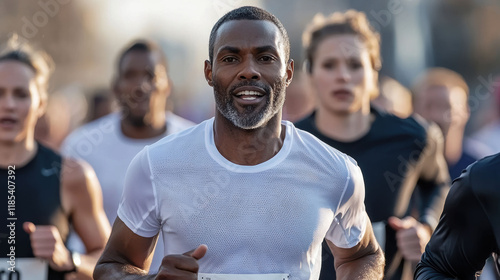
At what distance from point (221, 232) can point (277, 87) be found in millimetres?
584

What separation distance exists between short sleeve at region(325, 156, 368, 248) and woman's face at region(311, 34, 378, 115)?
1.88 m

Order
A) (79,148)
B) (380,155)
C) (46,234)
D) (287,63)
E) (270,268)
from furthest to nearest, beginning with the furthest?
1. (79,148)
2. (380,155)
3. (46,234)
4. (287,63)
5. (270,268)

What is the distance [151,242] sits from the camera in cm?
391

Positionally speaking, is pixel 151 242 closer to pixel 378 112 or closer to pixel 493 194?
pixel 493 194

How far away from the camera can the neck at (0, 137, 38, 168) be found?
18.9ft

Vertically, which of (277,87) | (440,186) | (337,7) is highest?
(277,87)

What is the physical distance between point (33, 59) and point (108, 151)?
99 centimetres

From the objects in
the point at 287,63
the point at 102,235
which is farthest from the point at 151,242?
the point at 102,235

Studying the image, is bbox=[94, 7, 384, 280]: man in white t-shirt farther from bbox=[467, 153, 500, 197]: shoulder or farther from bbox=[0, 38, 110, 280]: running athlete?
bbox=[0, 38, 110, 280]: running athlete

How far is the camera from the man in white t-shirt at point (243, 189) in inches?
150

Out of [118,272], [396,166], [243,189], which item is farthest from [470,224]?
[396,166]

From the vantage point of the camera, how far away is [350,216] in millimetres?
4051

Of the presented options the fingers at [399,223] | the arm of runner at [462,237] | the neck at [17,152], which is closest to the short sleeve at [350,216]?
the arm of runner at [462,237]

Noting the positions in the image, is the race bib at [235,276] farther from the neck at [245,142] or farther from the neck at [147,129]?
the neck at [147,129]
